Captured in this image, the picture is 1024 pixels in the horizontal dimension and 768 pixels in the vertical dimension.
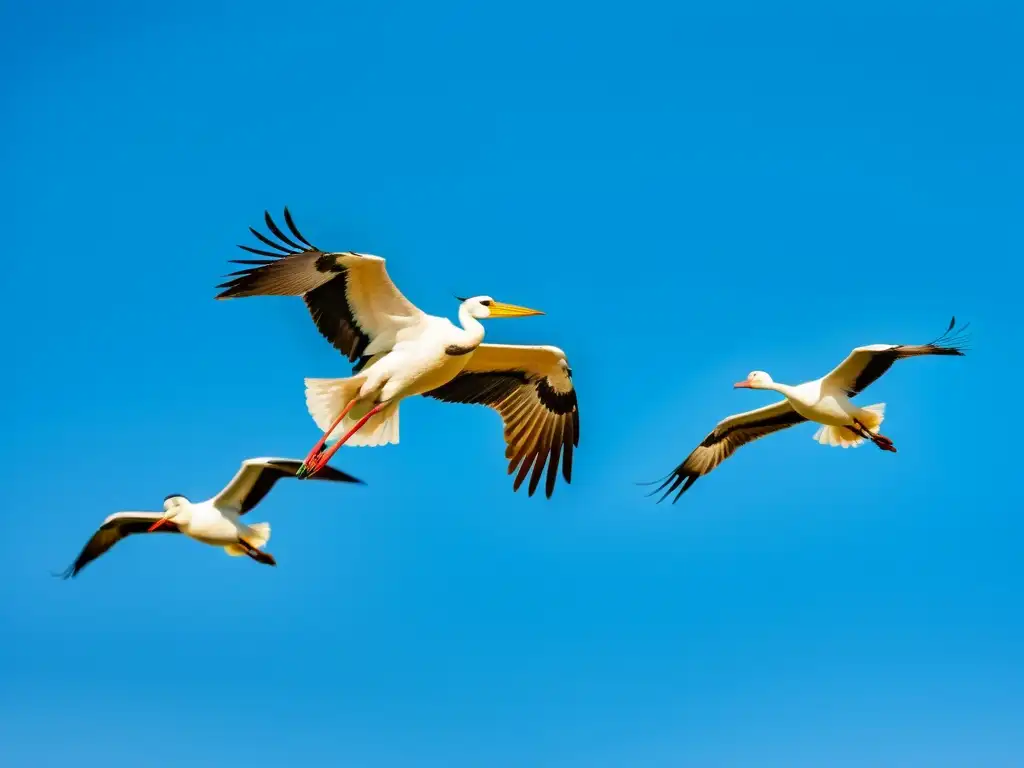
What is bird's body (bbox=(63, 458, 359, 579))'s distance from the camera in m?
15.0

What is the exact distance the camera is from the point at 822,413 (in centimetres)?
1471

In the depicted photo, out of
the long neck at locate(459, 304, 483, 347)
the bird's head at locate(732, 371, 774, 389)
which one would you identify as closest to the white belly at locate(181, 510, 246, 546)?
the long neck at locate(459, 304, 483, 347)

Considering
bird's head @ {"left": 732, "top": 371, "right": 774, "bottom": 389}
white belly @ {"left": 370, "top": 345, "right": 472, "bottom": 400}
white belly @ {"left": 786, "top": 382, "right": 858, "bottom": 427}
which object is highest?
bird's head @ {"left": 732, "top": 371, "right": 774, "bottom": 389}

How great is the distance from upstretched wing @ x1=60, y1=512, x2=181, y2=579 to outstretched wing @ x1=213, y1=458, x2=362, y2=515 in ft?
2.36

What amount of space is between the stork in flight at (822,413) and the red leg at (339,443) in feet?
14.9

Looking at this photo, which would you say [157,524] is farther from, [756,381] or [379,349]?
[756,381]

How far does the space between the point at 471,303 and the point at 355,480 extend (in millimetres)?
3169

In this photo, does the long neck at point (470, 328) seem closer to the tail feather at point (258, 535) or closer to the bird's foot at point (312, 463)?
the bird's foot at point (312, 463)

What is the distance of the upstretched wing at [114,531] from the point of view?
15.6m

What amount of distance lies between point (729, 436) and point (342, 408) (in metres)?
5.28

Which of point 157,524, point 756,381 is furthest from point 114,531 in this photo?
point 756,381

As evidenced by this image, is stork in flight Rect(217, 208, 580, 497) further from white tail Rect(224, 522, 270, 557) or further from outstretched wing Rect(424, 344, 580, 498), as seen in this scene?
white tail Rect(224, 522, 270, 557)

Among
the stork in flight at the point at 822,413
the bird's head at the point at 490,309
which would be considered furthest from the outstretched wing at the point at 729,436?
the bird's head at the point at 490,309

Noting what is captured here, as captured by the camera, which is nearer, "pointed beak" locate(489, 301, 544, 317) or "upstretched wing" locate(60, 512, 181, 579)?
"pointed beak" locate(489, 301, 544, 317)
